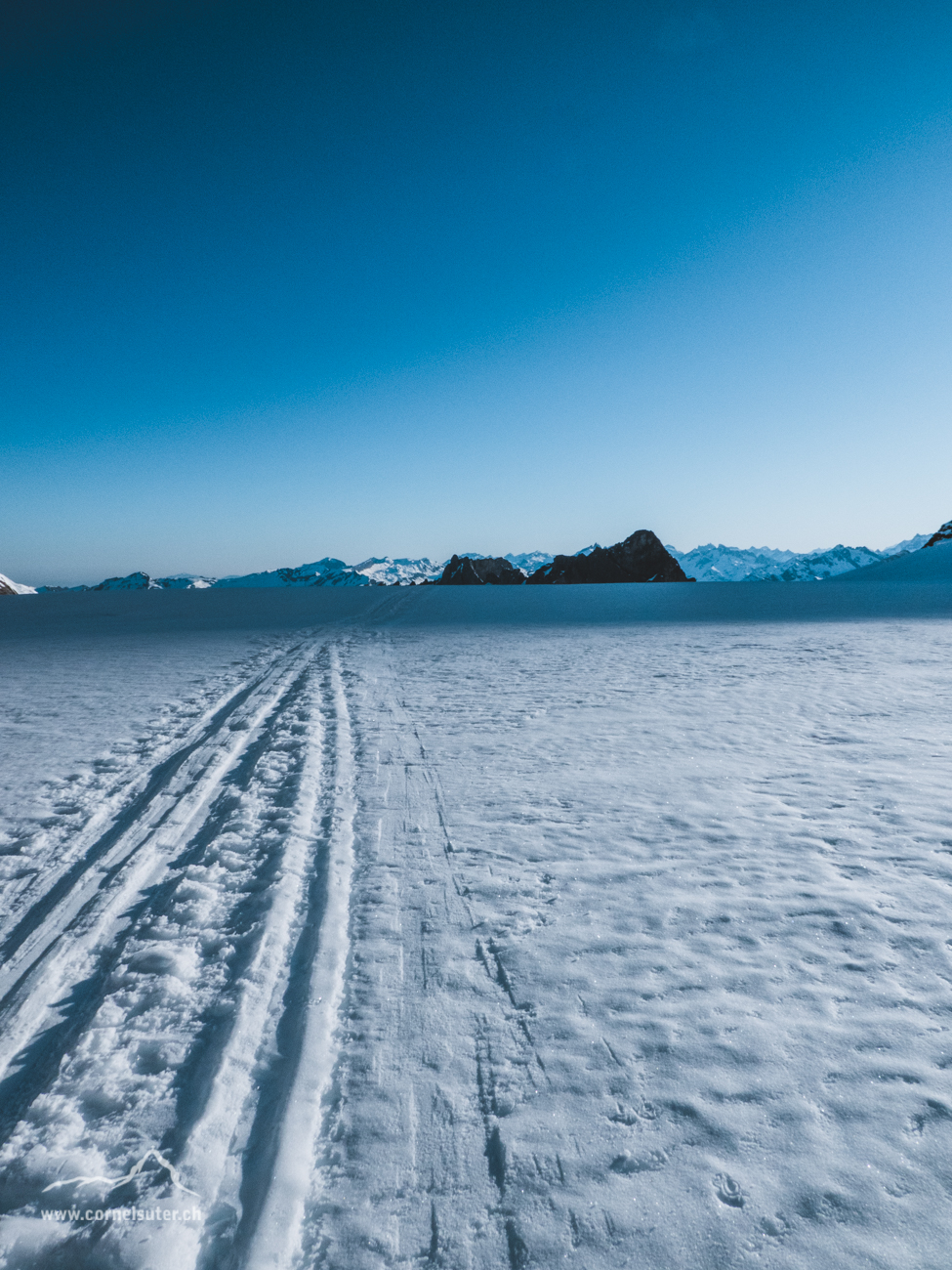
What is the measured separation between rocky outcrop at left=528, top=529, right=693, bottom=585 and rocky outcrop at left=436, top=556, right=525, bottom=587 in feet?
10.8

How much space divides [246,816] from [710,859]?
3.37 metres

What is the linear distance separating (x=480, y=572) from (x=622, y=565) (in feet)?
59.5

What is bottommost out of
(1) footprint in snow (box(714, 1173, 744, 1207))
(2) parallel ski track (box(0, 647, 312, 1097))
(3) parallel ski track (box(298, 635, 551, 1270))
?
(1) footprint in snow (box(714, 1173, 744, 1207))

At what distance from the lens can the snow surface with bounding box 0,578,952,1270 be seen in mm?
1855

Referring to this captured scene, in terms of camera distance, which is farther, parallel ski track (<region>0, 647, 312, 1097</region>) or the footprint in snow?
parallel ski track (<region>0, 647, 312, 1097</region>)

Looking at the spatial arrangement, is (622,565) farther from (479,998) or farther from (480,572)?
(479,998)

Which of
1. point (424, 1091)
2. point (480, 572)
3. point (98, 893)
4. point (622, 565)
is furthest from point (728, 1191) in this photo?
point (622, 565)

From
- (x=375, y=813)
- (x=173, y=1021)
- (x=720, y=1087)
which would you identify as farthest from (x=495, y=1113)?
(x=375, y=813)

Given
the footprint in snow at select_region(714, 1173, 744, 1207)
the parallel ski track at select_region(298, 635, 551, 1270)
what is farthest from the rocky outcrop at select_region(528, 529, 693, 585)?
the footprint in snow at select_region(714, 1173, 744, 1207)

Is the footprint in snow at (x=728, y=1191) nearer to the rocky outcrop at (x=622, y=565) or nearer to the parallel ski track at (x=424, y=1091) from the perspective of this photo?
the parallel ski track at (x=424, y=1091)

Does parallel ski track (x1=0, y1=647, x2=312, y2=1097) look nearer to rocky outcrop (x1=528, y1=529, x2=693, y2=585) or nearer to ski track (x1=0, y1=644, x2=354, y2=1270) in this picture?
ski track (x1=0, y1=644, x2=354, y2=1270)

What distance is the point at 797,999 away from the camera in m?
2.70

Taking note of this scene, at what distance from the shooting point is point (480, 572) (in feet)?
241

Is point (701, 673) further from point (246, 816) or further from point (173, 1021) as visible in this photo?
point (173, 1021)
